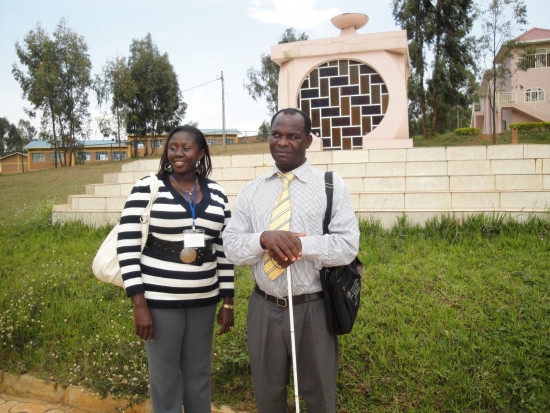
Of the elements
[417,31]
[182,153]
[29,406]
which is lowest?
[29,406]

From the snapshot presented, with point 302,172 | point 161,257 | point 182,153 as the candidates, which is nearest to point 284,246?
point 302,172

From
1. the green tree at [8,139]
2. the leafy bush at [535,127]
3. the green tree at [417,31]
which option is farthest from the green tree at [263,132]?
the green tree at [8,139]

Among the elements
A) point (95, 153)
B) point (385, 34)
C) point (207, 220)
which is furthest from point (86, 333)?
point (95, 153)

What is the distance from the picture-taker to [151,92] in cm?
2695

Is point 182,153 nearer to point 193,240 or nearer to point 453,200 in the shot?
point 193,240

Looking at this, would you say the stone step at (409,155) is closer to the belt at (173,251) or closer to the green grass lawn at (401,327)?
the green grass lawn at (401,327)

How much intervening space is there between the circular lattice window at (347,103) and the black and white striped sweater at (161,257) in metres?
6.62

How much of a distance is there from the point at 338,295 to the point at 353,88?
23.7 feet

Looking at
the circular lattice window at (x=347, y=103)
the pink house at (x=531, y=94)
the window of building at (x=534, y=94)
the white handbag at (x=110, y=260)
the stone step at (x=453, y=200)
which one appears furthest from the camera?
the window of building at (x=534, y=94)

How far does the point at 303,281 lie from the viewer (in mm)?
2012

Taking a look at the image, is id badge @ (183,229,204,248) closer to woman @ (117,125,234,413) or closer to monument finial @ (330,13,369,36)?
woman @ (117,125,234,413)

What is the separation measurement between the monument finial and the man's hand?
26.0 ft

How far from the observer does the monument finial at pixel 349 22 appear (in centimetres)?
880

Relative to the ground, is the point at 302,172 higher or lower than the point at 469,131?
lower
